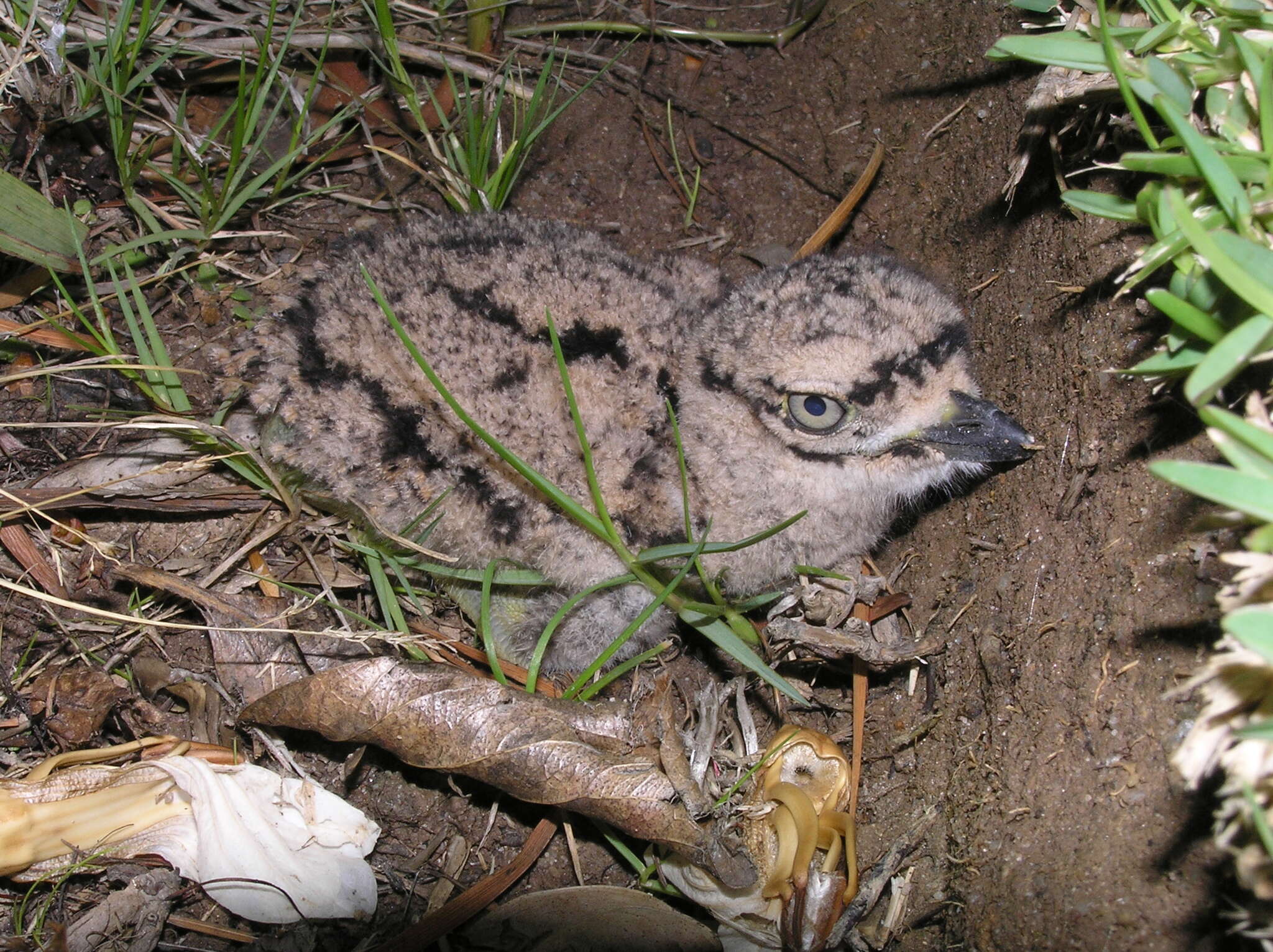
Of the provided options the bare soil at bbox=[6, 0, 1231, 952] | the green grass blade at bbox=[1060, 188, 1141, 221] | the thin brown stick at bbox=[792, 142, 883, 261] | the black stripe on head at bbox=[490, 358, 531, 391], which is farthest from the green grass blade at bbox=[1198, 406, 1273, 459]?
the thin brown stick at bbox=[792, 142, 883, 261]

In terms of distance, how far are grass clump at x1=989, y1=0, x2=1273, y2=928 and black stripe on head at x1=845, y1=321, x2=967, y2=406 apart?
0.48m

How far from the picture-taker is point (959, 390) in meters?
2.66

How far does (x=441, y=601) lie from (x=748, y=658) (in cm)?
99

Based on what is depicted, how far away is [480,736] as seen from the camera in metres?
2.61

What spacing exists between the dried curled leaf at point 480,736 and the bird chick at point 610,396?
1.33 feet

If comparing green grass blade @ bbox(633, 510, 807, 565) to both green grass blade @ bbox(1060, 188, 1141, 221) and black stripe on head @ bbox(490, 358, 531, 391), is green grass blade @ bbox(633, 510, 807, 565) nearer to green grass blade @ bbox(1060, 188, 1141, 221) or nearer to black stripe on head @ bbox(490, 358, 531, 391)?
black stripe on head @ bbox(490, 358, 531, 391)

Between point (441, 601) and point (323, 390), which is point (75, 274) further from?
point (441, 601)

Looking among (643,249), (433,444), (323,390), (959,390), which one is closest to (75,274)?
(323,390)

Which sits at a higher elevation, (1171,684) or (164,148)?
(164,148)

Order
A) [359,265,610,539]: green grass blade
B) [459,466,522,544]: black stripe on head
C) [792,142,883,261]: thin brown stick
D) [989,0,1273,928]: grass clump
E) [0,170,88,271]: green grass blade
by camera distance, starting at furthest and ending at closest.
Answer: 1. [792,142,883,261]: thin brown stick
2. [0,170,88,271]: green grass blade
3. [459,466,522,544]: black stripe on head
4. [359,265,610,539]: green grass blade
5. [989,0,1273,928]: grass clump

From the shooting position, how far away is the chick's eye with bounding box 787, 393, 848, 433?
2.65 m

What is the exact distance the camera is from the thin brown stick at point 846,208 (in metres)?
3.50

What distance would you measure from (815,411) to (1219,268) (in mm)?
1080

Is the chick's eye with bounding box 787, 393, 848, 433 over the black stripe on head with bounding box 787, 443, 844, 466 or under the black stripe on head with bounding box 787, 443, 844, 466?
over
